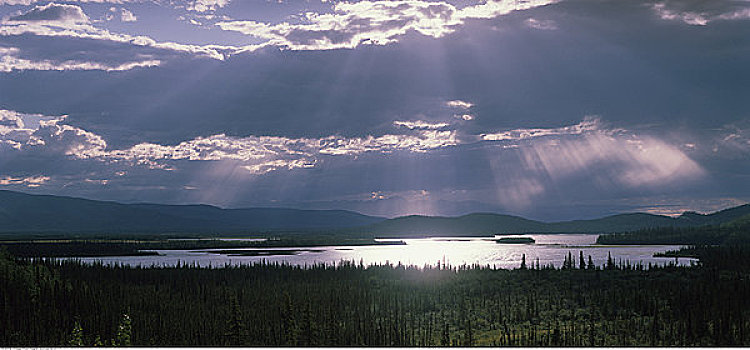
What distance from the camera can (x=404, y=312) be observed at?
15662 cm

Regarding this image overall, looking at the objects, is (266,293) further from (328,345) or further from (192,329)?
(328,345)

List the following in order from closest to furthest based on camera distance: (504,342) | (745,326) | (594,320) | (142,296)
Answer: (745,326), (504,342), (594,320), (142,296)

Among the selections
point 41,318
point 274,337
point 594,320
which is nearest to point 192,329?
point 274,337

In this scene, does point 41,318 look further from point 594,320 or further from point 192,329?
point 594,320

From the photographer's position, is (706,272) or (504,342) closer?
(504,342)

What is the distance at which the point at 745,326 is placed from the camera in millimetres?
114438

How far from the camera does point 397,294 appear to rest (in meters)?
180

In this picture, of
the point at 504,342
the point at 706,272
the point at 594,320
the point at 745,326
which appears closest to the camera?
the point at 745,326

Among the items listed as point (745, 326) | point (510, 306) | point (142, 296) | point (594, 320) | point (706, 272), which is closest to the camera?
point (745, 326)

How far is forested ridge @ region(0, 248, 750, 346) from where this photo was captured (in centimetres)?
12144

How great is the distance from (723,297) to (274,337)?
85517mm

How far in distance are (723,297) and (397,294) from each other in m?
74.1

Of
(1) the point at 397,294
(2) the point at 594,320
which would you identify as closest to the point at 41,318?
(1) the point at 397,294

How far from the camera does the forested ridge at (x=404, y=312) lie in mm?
121438
